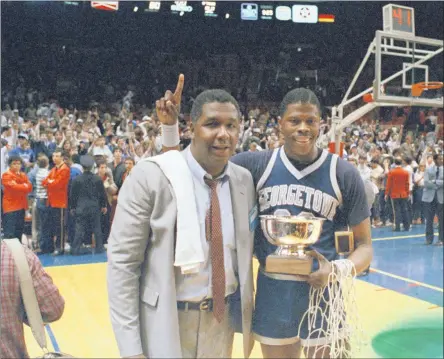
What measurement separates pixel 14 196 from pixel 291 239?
5286mm

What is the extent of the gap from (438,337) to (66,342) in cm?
280

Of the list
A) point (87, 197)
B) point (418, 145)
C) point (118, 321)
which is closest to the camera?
point (118, 321)

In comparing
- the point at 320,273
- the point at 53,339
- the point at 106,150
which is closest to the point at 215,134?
the point at 320,273

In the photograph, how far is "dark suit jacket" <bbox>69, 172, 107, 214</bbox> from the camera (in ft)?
21.9

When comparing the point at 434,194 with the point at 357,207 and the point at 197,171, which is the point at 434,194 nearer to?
the point at 357,207

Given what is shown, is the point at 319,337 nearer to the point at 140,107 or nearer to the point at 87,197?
the point at 87,197

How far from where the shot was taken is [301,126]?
2.10 m

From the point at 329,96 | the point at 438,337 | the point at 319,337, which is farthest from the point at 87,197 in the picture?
the point at 329,96

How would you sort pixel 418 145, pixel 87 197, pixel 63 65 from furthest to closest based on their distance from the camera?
pixel 63 65 → pixel 418 145 → pixel 87 197

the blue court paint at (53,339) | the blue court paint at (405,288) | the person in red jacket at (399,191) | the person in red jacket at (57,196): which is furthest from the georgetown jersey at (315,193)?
the person in red jacket at (399,191)

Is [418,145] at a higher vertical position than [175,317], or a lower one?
higher

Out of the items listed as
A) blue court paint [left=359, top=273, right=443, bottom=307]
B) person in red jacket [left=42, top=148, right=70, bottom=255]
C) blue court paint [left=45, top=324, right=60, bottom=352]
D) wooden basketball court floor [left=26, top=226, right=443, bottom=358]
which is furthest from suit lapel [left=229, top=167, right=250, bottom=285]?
person in red jacket [left=42, top=148, right=70, bottom=255]

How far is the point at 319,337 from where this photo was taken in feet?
7.13

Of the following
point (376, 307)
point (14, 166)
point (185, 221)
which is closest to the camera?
point (185, 221)
